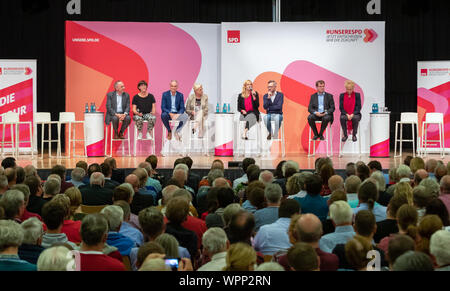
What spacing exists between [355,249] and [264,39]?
8.58 m

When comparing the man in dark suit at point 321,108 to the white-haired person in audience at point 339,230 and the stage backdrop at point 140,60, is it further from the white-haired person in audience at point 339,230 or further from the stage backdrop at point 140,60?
the white-haired person in audience at point 339,230

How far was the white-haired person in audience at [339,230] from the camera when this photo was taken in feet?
Answer: 12.4

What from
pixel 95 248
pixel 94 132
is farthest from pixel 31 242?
pixel 94 132

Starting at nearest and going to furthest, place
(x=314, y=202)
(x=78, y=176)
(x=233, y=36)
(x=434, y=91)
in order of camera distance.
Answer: (x=314, y=202), (x=78, y=176), (x=233, y=36), (x=434, y=91)

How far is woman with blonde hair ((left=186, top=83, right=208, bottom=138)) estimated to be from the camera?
35.8 feet

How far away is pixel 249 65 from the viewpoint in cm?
1132

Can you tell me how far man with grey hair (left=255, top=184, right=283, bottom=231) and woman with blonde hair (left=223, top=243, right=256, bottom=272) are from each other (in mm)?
1667

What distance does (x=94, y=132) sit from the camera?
33.9ft

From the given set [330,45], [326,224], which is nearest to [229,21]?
[330,45]

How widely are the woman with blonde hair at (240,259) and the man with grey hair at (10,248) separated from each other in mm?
1070

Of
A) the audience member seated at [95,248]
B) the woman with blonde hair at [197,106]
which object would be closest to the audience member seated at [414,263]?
the audience member seated at [95,248]

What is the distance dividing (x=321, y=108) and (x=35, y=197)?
6.52 metres

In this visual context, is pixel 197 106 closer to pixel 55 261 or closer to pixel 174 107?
pixel 174 107
